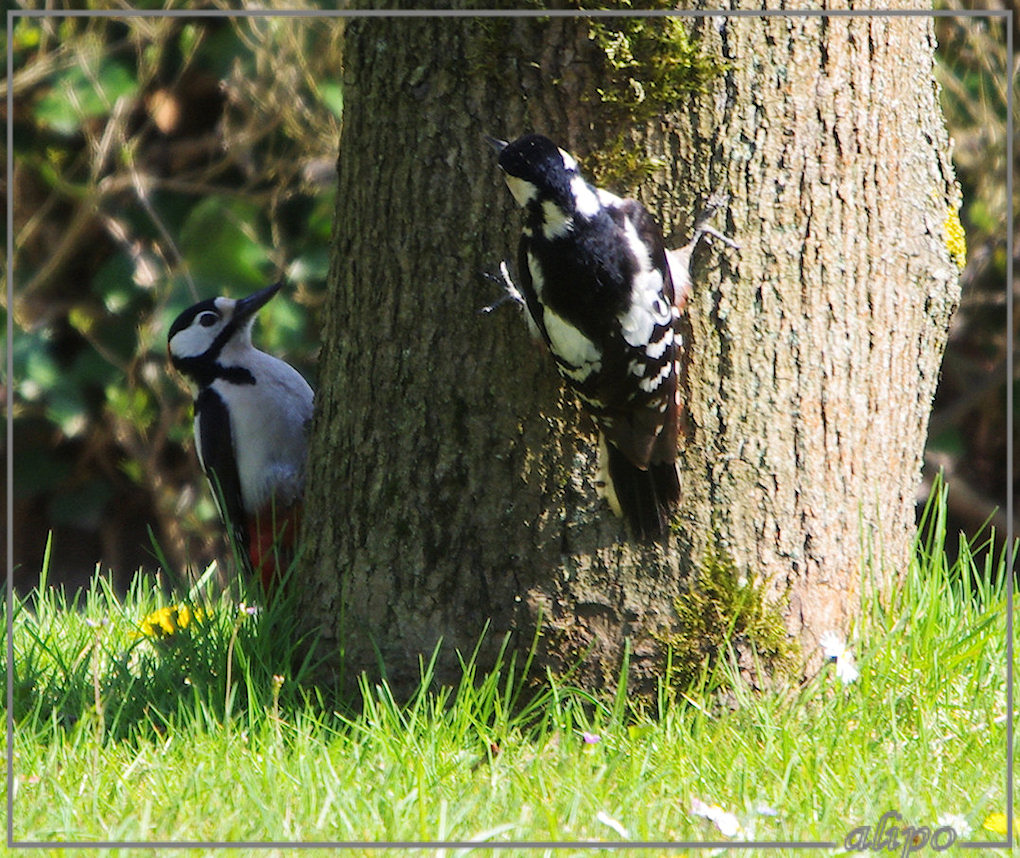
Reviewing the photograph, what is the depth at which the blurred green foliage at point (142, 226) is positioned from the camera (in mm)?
4266

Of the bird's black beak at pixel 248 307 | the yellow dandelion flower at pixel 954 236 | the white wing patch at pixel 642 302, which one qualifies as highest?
the yellow dandelion flower at pixel 954 236

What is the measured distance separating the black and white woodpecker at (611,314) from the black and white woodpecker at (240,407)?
1305 mm

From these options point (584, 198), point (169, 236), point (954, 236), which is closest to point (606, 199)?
point (584, 198)

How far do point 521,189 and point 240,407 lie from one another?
1.67 metres

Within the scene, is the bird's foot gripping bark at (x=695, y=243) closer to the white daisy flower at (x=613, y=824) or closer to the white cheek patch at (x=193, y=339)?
the white daisy flower at (x=613, y=824)

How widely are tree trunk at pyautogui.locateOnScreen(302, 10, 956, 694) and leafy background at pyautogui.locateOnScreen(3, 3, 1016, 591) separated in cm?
174

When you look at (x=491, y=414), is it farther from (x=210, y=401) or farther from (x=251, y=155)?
(x=251, y=155)

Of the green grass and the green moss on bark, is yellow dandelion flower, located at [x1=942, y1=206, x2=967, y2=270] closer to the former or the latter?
the green grass

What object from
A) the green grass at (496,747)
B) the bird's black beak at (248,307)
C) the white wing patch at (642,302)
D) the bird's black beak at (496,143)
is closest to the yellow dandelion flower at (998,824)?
the green grass at (496,747)

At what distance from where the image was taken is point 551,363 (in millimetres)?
2381

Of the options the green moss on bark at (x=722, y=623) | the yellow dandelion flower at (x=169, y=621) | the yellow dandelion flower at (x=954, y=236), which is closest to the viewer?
the green moss on bark at (x=722, y=623)

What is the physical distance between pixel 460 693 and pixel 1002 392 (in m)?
3.06

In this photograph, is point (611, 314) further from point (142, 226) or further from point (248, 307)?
point (142, 226)

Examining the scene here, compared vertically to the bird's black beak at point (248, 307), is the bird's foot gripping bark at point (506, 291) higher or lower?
higher
